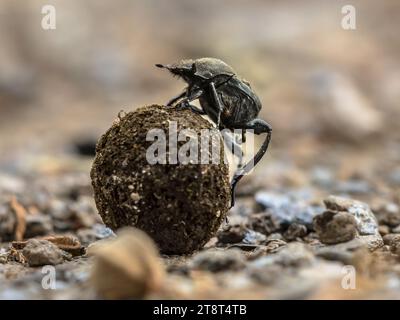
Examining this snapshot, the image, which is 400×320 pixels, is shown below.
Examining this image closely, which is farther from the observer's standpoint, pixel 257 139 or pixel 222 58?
pixel 222 58

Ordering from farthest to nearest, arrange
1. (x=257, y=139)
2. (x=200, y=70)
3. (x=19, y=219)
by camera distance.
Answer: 1. (x=257, y=139)
2. (x=19, y=219)
3. (x=200, y=70)

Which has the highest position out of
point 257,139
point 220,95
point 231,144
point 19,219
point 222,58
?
point 222,58

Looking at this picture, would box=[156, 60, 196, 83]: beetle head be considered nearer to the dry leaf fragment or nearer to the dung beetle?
the dung beetle

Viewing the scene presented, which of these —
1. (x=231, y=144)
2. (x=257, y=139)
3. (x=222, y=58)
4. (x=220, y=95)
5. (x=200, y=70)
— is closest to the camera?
(x=200, y=70)

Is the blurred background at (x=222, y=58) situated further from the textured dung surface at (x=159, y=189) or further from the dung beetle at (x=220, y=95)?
the textured dung surface at (x=159, y=189)

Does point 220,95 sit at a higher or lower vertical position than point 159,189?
higher

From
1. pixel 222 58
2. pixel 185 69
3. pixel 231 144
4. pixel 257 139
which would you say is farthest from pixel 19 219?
pixel 222 58

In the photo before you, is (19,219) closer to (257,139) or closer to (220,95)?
(220,95)

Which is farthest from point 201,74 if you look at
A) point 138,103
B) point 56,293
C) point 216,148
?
point 138,103
